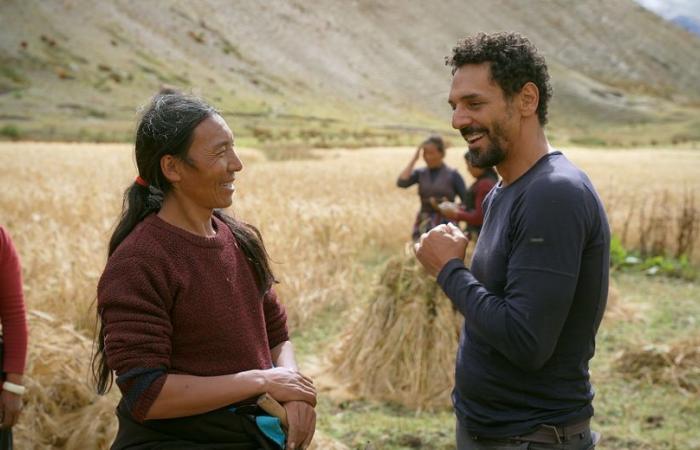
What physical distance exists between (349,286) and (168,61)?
7236cm

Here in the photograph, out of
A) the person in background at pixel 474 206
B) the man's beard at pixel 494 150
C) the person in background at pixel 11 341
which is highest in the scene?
the man's beard at pixel 494 150

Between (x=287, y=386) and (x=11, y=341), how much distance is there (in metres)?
1.37

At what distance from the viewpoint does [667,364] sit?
595cm

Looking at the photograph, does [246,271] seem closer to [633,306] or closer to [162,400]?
[162,400]

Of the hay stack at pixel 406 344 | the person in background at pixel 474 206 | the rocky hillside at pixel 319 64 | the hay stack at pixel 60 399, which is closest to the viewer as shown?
the hay stack at pixel 60 399

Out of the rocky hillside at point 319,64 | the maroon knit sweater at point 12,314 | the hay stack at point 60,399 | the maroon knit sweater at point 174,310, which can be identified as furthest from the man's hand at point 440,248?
the rocky hillside at point 319,64

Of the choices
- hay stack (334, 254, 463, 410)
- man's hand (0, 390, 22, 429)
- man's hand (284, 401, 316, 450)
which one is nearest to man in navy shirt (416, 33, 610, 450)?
man's hand (284, 401, 316, 450)

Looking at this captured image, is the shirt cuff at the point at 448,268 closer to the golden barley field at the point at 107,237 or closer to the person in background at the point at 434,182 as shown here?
the golden barley field at the point at 107,237

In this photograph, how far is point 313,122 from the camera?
65.5m

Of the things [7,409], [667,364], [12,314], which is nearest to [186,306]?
[12,314]

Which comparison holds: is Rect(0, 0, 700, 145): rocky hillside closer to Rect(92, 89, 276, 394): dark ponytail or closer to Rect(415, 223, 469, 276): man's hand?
Rect(92, 89, 276, 394): dark ponytail

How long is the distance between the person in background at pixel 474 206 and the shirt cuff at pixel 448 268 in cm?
370

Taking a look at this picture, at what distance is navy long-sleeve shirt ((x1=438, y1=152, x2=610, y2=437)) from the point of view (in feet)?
6.48

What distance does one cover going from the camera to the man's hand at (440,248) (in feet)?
7.32
